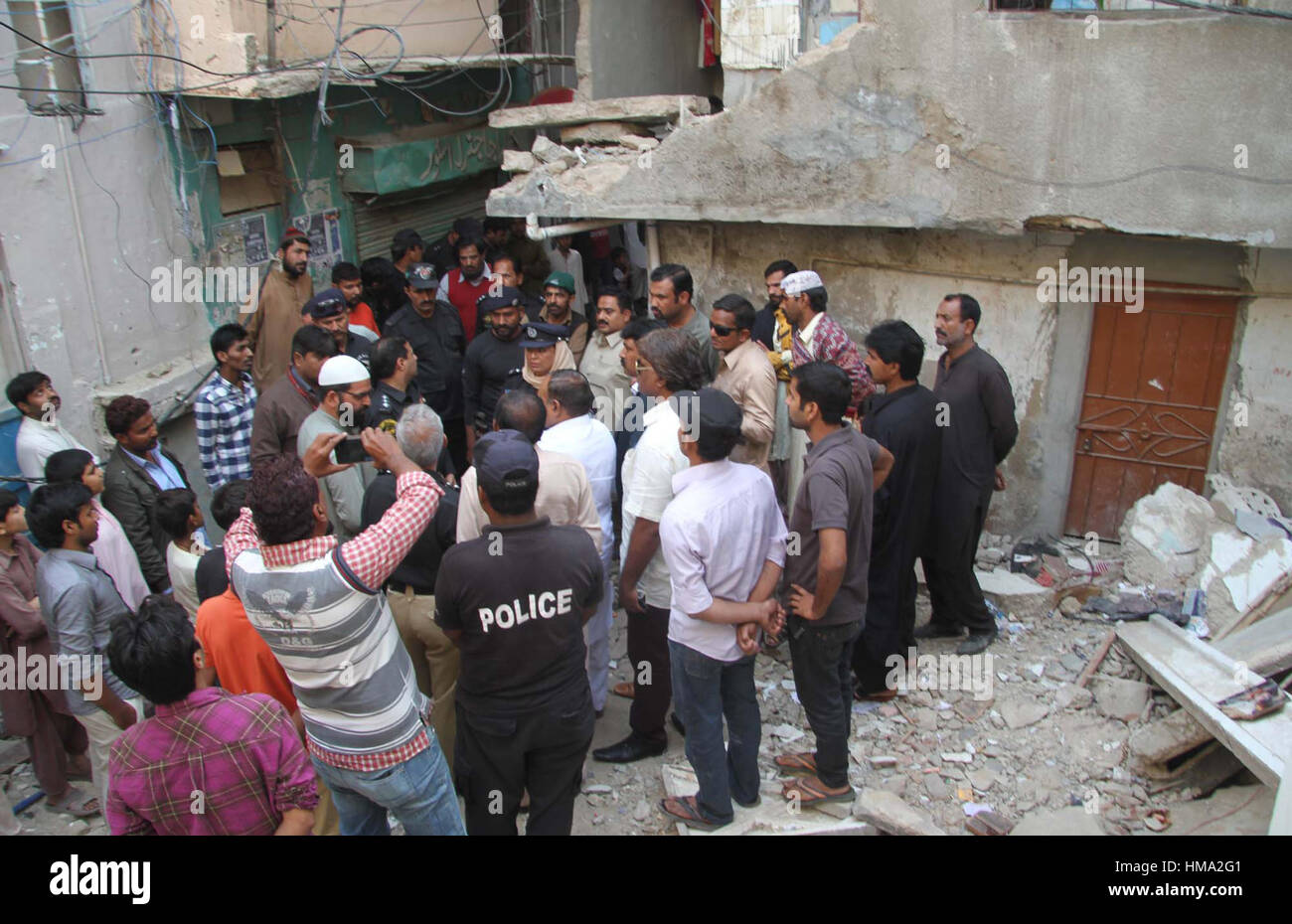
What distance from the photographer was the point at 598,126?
814 centimetres

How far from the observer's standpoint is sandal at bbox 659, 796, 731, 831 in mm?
4426

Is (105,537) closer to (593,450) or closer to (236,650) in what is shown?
(236,650)

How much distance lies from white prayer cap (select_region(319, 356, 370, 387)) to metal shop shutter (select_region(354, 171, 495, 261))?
503cm

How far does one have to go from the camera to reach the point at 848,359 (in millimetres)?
5539

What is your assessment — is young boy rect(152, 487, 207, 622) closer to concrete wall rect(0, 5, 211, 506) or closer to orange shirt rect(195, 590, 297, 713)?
orange shirt rect(195, 590, 297, 713)

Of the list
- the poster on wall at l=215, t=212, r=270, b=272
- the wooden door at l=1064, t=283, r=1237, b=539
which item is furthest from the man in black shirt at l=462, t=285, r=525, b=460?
the wooden door at l=1064, t=283, r=1237, b=539

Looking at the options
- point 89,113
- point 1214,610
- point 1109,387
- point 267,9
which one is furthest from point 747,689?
point 267,9

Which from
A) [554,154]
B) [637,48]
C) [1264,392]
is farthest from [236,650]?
[637,48]

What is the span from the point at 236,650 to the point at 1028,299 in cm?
536

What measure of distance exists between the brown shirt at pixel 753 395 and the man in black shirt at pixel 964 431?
0.89 meters

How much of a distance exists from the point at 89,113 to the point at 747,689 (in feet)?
18.4

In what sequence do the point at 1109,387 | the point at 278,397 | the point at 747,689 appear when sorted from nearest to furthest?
the point at 747,689 → the point at 278,397 → the point at 1109,387

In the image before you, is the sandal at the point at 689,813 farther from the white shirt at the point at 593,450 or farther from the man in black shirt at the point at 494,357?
the man in black shirt at the point at 494,357

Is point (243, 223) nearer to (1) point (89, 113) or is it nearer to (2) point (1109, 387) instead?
(1) point (89, 113)
